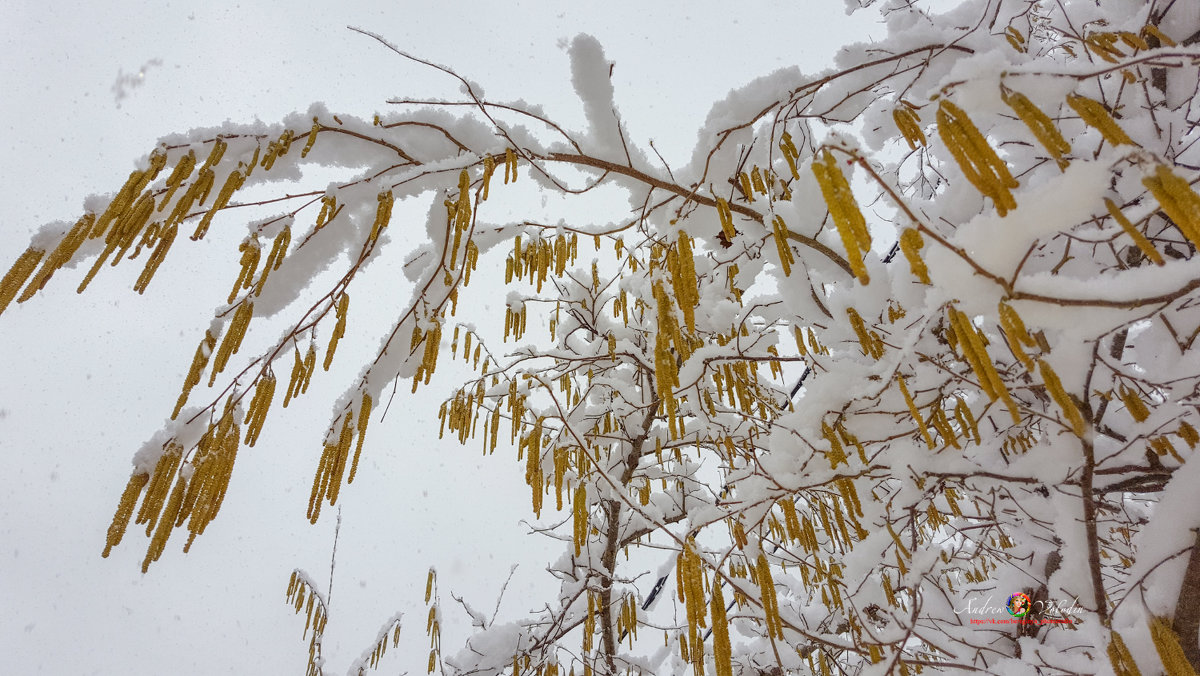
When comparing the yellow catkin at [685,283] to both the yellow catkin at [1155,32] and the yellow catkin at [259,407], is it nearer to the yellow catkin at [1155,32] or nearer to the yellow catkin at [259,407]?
the yellow catkin at [259,407]

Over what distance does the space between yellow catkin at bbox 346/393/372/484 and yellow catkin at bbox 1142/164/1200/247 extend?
1399 millimetres

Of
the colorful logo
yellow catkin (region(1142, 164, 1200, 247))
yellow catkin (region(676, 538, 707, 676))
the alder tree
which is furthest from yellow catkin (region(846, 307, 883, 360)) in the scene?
the colorful logo

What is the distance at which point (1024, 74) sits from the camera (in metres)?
0.78

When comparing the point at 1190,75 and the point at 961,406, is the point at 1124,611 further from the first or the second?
the point at 1190,75

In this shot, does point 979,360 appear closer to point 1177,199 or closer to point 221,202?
point 1177,199

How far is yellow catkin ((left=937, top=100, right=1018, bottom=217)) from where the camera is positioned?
69 cm

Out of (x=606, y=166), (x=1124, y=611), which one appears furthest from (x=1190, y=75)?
(x=606, y=166)

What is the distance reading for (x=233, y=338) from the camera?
1133 millimetres

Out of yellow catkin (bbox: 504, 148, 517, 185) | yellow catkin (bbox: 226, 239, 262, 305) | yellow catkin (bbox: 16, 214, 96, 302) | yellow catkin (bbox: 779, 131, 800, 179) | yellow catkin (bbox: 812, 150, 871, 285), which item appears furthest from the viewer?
yellow catkin (bbox: 779, 131, 800, 179)

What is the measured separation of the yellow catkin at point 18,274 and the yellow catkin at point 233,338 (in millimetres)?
326

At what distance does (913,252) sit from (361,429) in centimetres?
120

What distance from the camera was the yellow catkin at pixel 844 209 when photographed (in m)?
0.72

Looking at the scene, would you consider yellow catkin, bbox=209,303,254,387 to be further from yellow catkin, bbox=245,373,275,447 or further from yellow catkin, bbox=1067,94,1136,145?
yellow catkin, bbox=1067,94,1136,145

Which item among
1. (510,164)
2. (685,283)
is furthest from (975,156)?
(510,164)
